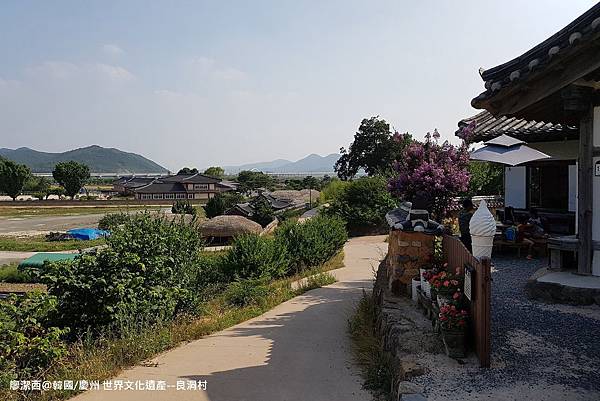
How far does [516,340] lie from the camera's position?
14.6 feet

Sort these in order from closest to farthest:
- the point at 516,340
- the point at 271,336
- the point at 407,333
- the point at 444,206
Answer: the point at 516,340 < the point at 407,333 < the point at 271,336 < the point at 444,206

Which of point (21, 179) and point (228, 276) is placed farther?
point (21, 179)


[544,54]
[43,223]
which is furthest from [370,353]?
[43,223]

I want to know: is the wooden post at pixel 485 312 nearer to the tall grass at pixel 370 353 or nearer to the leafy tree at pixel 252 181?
the tall grass at pixel 370 353

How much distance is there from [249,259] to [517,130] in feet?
21.3

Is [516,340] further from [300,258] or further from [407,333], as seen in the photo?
[300,258]

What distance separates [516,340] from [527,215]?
714cm

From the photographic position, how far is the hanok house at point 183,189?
70938 millimetres

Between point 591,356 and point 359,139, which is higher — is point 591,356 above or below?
below

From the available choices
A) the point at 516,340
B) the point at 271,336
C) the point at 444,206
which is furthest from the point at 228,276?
the point at 516,340

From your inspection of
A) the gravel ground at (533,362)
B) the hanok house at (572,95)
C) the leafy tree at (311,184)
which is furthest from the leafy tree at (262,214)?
the leafy tree at (311,184)

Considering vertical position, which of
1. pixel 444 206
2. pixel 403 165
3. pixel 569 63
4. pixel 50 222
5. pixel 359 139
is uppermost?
pixel 359 139

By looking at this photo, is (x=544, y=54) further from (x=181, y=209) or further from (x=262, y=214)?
(x=181, y=209)

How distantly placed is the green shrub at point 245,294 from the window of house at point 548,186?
6540 mm
